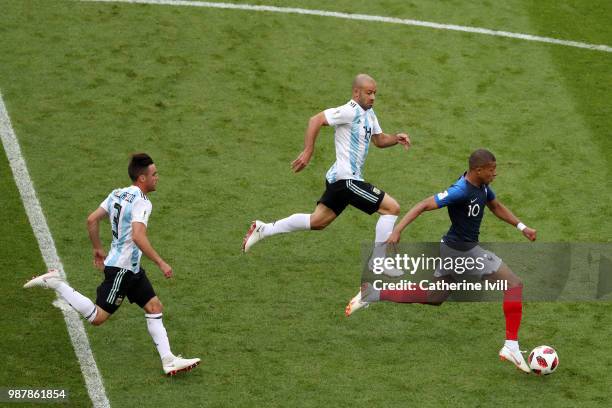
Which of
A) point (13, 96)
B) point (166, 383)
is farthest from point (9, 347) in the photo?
point (13, 96)

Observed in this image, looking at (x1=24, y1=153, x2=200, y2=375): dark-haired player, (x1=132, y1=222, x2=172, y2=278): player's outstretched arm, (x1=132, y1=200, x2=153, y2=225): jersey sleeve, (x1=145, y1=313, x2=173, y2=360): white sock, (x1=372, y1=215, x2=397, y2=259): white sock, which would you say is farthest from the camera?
(x1=372, y1=215, x2=397, y2=259): white sock

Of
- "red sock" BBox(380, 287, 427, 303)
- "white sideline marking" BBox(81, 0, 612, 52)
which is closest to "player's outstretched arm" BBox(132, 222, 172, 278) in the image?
"red sock" BBox(380, 287, 427, 303)

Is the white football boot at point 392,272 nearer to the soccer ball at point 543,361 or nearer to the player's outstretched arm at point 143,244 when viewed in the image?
the soccer ball at point 543,361

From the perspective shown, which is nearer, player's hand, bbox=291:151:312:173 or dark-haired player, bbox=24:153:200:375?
dark-haired player, bbox=24:153:200:375

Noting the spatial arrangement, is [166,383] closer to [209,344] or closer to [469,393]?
[209,344]

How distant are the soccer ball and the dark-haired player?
325 centimetres

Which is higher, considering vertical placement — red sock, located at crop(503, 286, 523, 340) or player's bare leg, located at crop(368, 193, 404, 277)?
player's bare leg, located at crop(368, 193, 404, 277)

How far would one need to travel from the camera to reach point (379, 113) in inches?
669

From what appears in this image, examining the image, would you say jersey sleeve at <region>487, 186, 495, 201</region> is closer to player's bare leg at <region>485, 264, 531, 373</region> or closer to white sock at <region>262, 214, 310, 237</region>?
player's bare leg at <region>485, 264, 531, 373</region>

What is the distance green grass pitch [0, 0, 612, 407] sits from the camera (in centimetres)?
1192

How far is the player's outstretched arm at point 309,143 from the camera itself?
12.9 m

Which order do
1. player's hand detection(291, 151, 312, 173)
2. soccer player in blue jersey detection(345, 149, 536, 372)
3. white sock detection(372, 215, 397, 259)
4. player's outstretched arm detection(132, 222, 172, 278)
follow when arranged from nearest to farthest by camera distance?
player's outstretched arm detection(132, 222, 172, 278), soccer player in blue jersey detection(345, 149, 536, 372), player's hand detection(291, 151, 312, 173), white sock detection(372, 215, 397, 259)

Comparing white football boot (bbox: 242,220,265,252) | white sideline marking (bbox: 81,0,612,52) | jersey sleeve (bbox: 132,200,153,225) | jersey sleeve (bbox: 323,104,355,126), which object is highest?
white sideline marking (bbox: 81,0,612,52)

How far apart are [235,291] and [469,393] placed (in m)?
3.05
